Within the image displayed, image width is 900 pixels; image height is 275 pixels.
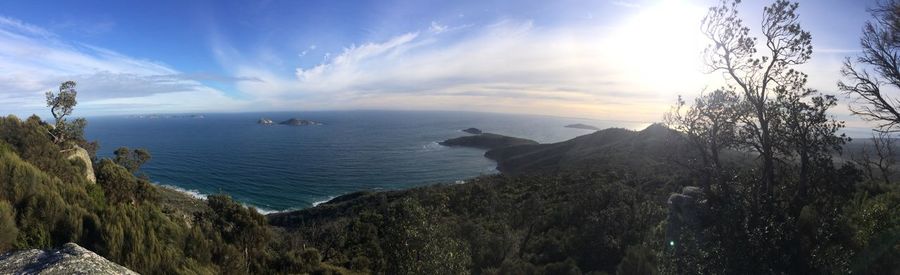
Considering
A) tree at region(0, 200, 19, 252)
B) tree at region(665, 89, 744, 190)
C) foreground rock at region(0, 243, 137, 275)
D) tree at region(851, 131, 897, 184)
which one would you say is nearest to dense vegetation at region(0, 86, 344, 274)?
tree at region(0, 200, 19, 252)

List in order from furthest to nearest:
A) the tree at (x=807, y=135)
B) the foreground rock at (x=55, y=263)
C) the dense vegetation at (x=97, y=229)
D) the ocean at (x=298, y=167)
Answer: the ocean at (x=298, y=167)
the tree at (x=807, y=135)
the dense vegetation at (x=97, y=229)
the foreground rock at (x=55, y=263)

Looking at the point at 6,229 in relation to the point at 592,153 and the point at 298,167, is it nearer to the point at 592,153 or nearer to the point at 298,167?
the point at 298,167

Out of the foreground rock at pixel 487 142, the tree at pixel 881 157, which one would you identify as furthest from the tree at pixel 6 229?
the foreground rock at pixel 487 142

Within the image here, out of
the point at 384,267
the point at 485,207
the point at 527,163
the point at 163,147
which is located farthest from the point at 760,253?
the point at 163,147

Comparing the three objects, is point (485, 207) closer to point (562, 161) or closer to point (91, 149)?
point (91, 149)

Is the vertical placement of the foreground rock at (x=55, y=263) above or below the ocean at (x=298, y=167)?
above

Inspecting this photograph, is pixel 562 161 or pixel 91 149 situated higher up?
pixel 91 149

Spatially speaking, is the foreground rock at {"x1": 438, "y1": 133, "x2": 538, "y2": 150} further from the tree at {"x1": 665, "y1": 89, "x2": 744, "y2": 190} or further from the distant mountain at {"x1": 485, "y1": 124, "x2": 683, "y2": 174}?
the tree at {"x1": 665, "y1": 89, "x2": 744, "y2": 190}

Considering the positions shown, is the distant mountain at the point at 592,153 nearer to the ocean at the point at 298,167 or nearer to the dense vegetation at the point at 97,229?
the ocean at the point at 298,167
